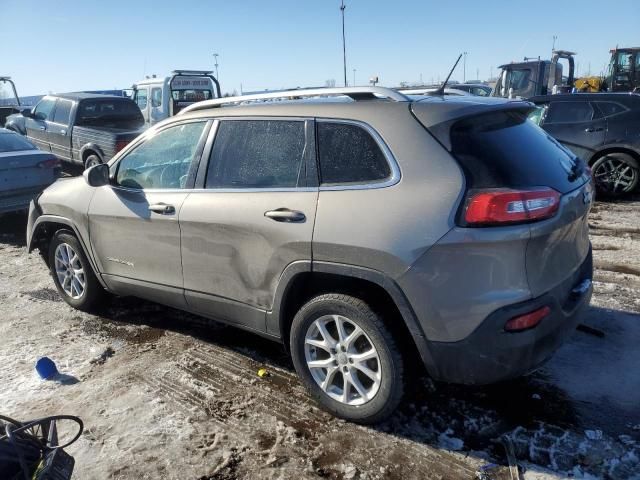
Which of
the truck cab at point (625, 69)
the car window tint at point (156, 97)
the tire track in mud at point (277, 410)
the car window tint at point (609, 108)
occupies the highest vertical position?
the truck cab at point (625, 69)

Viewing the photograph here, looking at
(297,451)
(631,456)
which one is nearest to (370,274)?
(297,451)

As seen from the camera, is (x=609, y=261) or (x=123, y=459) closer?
(x=123, y=459)

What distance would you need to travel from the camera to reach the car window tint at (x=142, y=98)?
46.0 feet

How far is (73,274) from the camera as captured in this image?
454cm

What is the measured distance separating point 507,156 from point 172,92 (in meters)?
12.2

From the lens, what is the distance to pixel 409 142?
257cm

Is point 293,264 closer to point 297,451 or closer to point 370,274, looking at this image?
point 370,274

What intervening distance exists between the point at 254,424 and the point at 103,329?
2.00 metres

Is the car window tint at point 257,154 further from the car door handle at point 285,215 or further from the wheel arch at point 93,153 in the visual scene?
the wheel arch at point 93,153

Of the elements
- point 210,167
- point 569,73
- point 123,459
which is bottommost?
point 123,459

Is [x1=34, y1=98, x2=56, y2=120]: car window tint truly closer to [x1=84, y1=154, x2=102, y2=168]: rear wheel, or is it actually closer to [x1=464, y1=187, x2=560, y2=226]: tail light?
[x1=84, y1=154, x2=102, y2=168]: rear wheel

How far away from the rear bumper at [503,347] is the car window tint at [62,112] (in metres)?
10.7

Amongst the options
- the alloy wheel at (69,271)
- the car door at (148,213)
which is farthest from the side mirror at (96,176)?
the alloy wheel at (69,271)

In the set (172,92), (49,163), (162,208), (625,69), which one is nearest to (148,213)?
(162,208)
